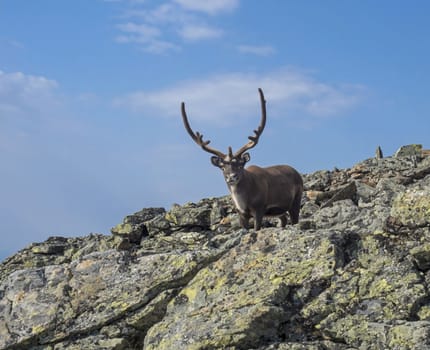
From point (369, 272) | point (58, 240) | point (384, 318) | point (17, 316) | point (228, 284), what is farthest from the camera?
point (58, 240)

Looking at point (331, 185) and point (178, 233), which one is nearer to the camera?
point (178, 233)

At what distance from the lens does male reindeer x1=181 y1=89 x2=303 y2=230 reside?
17172 millimetres

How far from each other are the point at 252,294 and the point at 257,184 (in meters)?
7.88

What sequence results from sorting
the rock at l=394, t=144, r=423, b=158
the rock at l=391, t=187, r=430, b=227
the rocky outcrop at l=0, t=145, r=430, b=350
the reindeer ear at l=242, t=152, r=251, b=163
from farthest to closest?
1. the rock at l=394, t=144, r=423, b=158
2. the reindeer ear at l=242, t=152, r=251, b=163
3. the rock at l=391, t=187, r=430, b=227
4. the rocky outcrop at l=0, t=145, r=430, b=350

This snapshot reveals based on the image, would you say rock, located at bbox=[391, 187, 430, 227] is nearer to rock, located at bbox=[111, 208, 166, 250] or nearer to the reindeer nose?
the reindeer nose

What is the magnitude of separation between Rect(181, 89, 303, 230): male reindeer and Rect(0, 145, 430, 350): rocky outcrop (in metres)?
4.32

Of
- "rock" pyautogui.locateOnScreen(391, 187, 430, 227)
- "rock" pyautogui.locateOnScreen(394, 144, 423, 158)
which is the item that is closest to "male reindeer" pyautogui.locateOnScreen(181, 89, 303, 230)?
"rock" pyautogui.locateOnScreen(391, 187, 430, 227)

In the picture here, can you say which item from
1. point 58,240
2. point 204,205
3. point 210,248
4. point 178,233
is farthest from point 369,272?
point 58,240

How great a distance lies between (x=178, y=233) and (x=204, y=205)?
12.1 ft

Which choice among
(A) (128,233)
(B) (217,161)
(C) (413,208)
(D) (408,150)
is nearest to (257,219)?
(B) (217,161)

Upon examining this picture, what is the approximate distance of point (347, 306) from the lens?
9633 millimetres

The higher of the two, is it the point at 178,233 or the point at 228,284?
the point at 178,233

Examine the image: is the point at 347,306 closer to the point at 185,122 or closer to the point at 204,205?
the point at 185,122

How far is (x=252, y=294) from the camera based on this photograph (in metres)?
10.2
